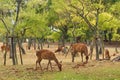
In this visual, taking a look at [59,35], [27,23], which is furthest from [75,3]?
[59,35]

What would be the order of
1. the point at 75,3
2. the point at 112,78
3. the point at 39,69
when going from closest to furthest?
1. the point at 112,78
2. the point at 39,69
3. the point at 75,3

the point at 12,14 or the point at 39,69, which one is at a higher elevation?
the point at 12,14

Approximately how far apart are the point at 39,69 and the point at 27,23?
24.8 meters

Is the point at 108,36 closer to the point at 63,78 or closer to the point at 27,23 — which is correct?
the point at 27,23

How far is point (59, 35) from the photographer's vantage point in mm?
56219

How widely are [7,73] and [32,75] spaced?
1.78 m

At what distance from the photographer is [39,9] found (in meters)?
52.1

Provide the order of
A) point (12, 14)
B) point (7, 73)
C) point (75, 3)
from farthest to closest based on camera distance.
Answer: point (12, 14)
point (75, 3)
point (7, 73)

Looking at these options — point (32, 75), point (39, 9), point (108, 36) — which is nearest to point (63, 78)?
point (32, 75)

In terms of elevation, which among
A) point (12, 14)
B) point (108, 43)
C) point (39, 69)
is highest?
point (12, 14)

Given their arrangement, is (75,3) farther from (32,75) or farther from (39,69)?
(32,75)

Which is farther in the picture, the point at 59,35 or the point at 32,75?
the point at 59,35

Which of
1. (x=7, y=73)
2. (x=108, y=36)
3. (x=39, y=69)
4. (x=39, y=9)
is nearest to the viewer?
(x=7, y=73)

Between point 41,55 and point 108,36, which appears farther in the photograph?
point 108,36
